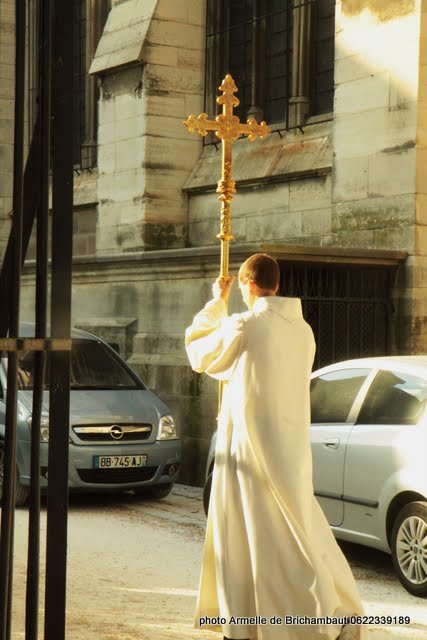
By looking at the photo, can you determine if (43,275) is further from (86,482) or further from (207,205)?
(207,205)

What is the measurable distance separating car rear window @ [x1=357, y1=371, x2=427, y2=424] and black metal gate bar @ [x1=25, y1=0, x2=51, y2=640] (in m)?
5.33

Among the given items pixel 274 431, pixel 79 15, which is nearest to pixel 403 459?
pixel 274 431

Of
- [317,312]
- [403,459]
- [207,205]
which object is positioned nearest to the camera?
[403,459]

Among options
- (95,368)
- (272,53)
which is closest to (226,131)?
(95,368)

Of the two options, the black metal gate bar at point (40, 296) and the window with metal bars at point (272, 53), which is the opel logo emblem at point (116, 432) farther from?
the black metal gate bar at point (40, 296)

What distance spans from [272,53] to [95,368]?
22.2ft

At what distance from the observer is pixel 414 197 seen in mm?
13844

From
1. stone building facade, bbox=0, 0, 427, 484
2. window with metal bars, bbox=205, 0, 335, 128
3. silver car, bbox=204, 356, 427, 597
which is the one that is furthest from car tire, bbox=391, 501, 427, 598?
window with metal bars, bbox=205, 0, 335, 128

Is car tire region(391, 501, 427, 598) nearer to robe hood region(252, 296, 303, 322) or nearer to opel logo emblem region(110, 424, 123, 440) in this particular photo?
robe hood region(252, 296, 303, 322)

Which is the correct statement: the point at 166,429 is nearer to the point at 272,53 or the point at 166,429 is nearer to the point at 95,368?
the point at 95,368

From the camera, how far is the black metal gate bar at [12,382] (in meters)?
3.20

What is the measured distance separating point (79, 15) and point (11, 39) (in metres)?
1.83

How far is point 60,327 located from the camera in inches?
130

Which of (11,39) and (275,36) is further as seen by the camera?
(11,39)
